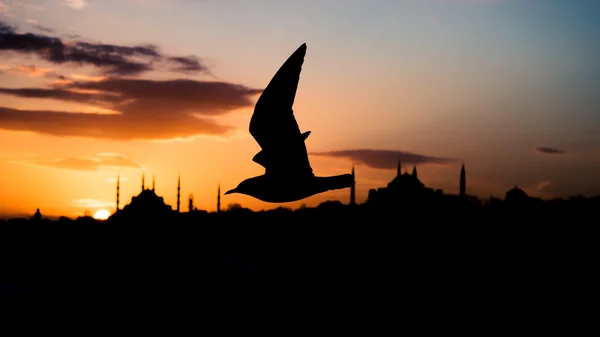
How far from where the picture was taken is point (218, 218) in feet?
482

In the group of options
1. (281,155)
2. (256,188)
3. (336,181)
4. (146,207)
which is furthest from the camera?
(146,207)

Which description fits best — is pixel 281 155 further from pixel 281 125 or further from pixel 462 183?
pixel 462 183

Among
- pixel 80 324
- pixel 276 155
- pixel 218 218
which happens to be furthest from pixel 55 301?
pixel 218 218

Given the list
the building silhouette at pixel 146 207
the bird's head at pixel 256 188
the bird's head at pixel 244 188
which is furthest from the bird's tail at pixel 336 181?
the building silhouette at pixel 146 207

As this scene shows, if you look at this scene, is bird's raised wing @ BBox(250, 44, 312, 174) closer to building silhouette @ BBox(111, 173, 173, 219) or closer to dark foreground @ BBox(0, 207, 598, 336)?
dark foreground @ BBox(0, 207, 598, 336)

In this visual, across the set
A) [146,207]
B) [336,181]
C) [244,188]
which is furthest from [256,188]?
[146,207]

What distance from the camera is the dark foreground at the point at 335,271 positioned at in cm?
2378

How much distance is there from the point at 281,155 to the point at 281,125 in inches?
29.6

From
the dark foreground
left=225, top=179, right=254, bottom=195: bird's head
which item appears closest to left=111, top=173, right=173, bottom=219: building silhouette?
the dark foreground

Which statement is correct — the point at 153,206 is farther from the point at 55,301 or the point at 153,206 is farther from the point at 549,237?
the point at 55,301

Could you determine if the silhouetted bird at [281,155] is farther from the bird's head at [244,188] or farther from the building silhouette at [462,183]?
the building silhouette at [462,183]

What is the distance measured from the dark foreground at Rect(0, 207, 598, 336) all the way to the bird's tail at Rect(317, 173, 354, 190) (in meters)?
7.90

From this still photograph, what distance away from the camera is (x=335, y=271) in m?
78.6

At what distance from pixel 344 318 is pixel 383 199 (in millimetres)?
147562
